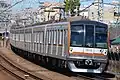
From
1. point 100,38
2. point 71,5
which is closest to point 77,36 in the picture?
point 100,38

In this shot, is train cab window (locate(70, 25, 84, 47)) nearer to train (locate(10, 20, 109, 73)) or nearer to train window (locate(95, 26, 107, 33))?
train (locate(10, 20, 109, 73))

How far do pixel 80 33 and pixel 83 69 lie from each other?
63.0 inches

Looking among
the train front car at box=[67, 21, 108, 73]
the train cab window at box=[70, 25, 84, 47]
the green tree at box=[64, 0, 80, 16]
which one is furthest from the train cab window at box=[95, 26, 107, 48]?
the green tree at box=[64, 0, 80, 16]

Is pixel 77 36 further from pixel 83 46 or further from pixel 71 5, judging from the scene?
pixel 71 5

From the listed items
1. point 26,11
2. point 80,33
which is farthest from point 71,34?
point 26,11

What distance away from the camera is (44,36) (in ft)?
72.8

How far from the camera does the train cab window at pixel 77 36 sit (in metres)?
16.5

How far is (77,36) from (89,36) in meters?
0.55

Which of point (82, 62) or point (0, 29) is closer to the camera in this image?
point (82, 62)

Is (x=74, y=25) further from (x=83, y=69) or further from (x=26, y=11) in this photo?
(x=26, y=11)

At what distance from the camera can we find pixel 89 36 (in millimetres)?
16688

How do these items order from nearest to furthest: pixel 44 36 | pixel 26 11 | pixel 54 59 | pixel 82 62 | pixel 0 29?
pixel 82 62 → pixel 54 59 → pixel 44 36 → pixel 26 11 → pixel 0 29

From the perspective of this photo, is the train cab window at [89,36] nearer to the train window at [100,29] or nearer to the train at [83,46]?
the train at [83,46]

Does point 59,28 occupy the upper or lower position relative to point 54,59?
upper
